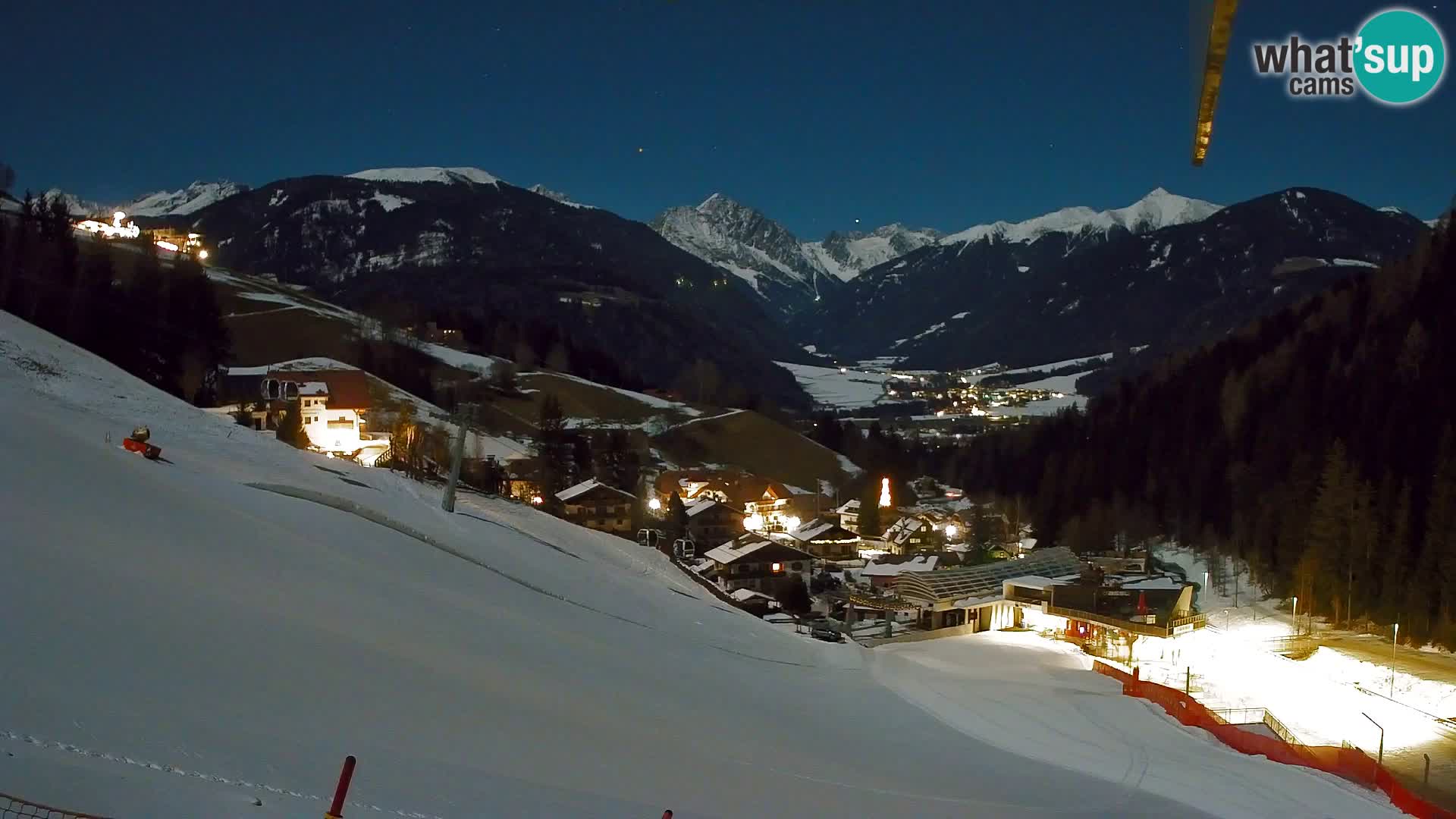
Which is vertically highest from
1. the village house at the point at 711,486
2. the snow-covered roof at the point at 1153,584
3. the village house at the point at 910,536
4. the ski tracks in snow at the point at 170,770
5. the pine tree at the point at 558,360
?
the pine tree at the point at 558,360

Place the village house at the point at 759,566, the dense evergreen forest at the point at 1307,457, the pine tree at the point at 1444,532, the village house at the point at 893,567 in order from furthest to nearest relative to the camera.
Answer: the village house at the point at 759,566 → the village house at the point at 893,567 → the dense evergreen forest at the point at 1307,457 → the pine tree at the point at 1444,532

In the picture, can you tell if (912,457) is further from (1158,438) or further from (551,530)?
(551,530)

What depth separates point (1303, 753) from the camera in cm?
1666

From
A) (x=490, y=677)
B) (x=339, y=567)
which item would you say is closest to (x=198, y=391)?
(x=339, y=567)

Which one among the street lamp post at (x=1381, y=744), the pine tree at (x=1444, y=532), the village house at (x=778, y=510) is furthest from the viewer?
the village house at (x=778, y=510)

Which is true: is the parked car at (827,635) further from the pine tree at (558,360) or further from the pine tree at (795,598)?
the pine tree at (558,360)

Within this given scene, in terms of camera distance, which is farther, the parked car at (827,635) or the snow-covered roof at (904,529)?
the snow-covered roof at (904,529)

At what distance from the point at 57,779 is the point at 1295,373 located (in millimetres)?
65663

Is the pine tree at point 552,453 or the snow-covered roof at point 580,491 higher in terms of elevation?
the pine tree at point 552,453

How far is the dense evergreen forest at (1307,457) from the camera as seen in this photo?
34875 mm

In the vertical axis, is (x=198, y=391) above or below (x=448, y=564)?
above

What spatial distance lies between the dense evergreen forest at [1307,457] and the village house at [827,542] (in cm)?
1369

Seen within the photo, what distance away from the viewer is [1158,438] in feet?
208

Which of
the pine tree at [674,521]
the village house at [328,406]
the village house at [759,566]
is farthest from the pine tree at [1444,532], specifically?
the village house at [328,406]
